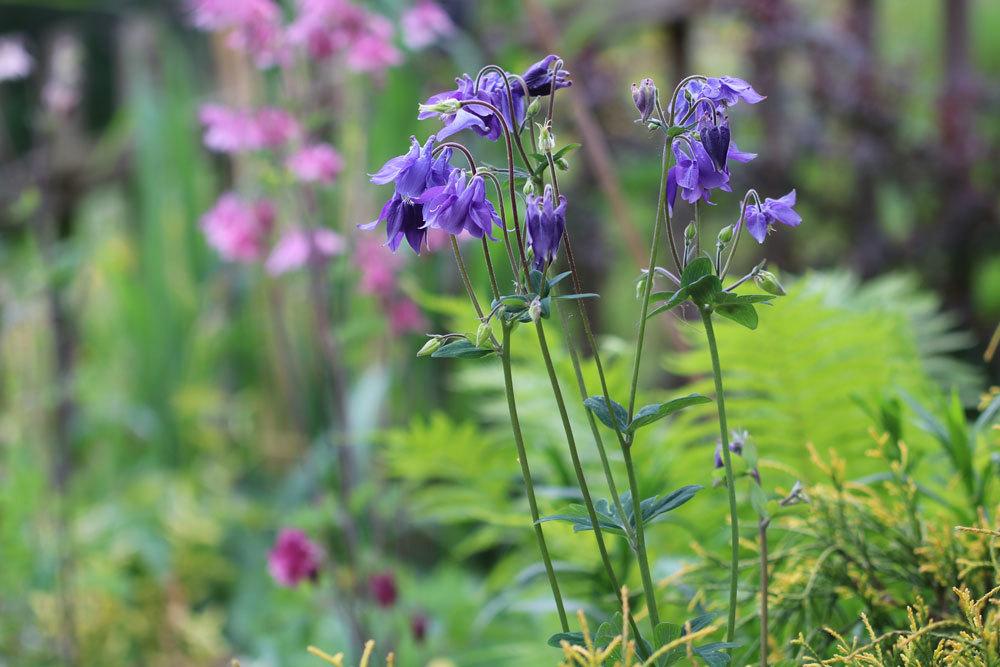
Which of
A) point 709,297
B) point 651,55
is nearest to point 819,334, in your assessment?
point 709,297

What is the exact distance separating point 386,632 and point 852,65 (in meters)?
2.06

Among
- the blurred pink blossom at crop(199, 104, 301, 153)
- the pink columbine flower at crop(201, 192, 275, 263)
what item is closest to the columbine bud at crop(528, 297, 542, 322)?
the blurred pink blossom at crop(199, 104, 301, 153)

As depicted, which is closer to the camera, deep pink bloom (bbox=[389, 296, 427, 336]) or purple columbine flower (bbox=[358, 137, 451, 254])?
purple columbine flower (bbox=[358, 137, 451, 254])

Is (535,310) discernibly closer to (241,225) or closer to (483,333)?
(483,333)

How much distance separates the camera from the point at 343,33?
60.1 inches

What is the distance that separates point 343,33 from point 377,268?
442 mm

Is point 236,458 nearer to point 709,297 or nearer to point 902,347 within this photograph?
point 902,347

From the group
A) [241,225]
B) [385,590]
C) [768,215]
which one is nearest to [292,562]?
[385,590]

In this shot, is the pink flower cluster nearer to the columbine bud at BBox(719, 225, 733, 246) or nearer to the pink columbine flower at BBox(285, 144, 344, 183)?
the pink columbine flower at BBox(285, 144, 344, 183)

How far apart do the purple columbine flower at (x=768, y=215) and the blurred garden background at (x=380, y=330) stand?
293 mm

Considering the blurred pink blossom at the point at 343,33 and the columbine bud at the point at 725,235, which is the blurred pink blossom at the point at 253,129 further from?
the columbine bud at the point at 725,235

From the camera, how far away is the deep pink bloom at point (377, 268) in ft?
5.73

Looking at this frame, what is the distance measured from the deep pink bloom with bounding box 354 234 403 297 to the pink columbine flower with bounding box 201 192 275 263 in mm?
184

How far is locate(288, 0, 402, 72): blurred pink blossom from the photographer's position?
1.46 meters
